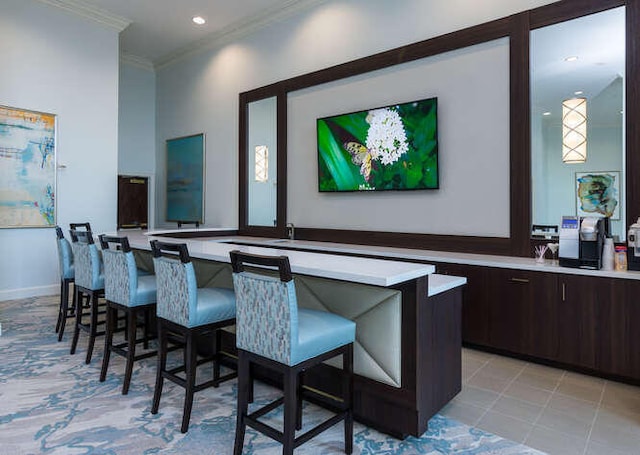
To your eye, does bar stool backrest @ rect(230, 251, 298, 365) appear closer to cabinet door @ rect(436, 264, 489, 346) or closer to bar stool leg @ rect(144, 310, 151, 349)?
bar stool leg @ rect(144, 310, 151, 349)

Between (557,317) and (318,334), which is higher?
(318,334)

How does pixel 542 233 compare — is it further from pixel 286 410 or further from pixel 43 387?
pixel 43 387

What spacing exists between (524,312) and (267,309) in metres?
2.34

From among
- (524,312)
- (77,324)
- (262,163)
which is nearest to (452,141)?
(524,312)

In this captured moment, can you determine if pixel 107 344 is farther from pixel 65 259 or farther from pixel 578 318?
pixel 578 318

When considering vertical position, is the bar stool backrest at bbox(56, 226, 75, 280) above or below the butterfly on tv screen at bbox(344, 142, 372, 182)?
below

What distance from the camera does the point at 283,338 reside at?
5.74ft

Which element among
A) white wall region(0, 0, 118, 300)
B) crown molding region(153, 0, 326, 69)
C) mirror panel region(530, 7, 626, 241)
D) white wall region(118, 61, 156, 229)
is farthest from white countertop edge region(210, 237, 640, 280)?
white wall region(118, 61, 156, 229)

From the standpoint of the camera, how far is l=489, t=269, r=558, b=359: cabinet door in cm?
311

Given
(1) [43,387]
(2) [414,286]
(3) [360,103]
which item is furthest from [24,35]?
(2) [414,286]

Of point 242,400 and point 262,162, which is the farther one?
point 262,162

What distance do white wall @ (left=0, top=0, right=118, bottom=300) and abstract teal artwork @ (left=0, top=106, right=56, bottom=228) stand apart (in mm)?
107

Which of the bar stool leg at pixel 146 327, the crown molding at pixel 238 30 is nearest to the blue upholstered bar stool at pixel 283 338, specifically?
the bar stool leg at pixel 146 327

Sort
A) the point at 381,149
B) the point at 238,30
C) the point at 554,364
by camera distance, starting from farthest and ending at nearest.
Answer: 1. the point at 238,30
2. the point at 381,149
3. the point at 554,364
